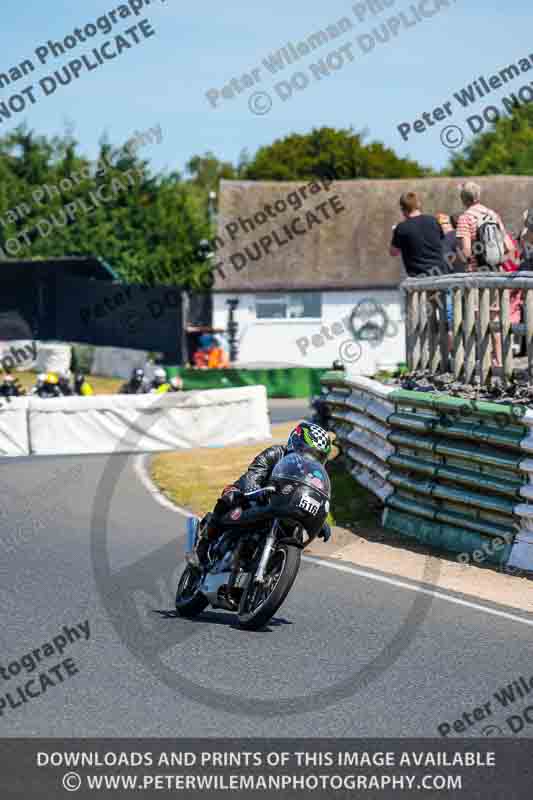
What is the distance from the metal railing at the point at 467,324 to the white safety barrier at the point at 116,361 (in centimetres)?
2795

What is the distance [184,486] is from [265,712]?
10.7 meters

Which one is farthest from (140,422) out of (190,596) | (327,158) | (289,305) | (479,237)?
(327,158)

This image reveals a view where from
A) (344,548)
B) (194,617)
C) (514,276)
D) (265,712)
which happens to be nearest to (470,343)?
(514,276)

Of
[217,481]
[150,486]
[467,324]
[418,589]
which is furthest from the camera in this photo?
[150,486]

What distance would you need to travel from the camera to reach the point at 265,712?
6957 millimetres

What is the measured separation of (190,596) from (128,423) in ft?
47.2

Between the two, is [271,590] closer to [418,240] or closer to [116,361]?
[418,240]

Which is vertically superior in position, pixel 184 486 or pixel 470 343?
pixel 470 343

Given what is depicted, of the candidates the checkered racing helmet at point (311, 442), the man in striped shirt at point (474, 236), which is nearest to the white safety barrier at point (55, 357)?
the man in striped shirt at point (474, 236)

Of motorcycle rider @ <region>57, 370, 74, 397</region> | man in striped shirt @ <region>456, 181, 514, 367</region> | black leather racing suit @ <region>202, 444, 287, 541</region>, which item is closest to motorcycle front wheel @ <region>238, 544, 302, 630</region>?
black leather racing suit @ <region>202, 444, 287, 541</region>

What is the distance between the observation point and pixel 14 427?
2336 cm

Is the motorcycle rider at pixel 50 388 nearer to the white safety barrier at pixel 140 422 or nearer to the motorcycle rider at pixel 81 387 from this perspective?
the motorcycle rider at pixel 81 387

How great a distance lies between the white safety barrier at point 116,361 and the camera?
43.1 meters
